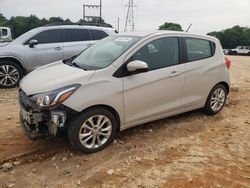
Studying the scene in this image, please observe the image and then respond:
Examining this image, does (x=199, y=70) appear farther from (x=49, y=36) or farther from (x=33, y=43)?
(x=49, y=36)

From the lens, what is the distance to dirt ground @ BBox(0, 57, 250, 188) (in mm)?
3916

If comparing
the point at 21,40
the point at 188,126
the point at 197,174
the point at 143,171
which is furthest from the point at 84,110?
the point at 21,40

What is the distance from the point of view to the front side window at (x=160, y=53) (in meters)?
4.95

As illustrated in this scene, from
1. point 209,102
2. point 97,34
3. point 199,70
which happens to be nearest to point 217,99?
point 209,102

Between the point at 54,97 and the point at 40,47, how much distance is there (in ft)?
17.8

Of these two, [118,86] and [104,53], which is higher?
[104,53]

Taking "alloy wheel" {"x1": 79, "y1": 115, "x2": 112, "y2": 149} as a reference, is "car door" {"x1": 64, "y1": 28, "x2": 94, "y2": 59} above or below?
above

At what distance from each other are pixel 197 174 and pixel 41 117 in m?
2.10

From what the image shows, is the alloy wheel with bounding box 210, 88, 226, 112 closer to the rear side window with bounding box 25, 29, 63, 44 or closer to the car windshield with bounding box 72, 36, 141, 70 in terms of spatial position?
the car windshield with bounding box 72, 36, 141, 70

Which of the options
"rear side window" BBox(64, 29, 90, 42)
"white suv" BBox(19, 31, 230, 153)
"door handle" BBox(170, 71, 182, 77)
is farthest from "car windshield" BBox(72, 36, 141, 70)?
"rear side window" BBox(64, 29, 90, 42)

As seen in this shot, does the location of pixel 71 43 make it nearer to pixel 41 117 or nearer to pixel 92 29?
pixel 92 29

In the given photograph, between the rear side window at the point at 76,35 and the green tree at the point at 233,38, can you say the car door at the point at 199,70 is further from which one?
the green tree at the point at 233,38

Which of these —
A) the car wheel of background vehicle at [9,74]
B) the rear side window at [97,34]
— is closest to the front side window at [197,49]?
the rear side window at [97,34]

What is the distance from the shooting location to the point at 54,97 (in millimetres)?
4145
